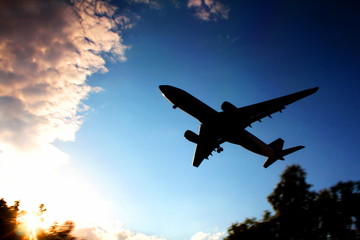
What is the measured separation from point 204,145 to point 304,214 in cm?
1360

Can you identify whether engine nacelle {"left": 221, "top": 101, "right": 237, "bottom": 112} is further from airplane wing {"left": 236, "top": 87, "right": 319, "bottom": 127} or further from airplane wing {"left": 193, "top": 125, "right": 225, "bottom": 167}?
airplane wing {"left": 193, "top": 125, "right": 225, "bottom": 167}

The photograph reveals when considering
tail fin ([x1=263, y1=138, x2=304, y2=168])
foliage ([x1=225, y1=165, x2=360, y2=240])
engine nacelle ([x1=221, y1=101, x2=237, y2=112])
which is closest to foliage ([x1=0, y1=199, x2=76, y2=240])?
foliage ([x1=225, y1=165, x2=360, y2=240])

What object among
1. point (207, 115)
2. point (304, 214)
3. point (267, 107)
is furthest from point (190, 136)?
point (304, 214)

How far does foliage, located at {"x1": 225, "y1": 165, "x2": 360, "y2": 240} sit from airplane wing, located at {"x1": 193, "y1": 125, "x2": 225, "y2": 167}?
392 inches

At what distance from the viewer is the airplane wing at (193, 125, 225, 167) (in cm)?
2519

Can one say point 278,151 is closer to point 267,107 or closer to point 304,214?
point 267,107

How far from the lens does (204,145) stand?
26.3 metres

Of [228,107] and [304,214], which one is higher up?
[228,107]

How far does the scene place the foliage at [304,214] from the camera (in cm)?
1388

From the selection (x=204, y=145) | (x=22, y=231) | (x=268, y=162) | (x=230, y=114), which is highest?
(x=230, y=114)

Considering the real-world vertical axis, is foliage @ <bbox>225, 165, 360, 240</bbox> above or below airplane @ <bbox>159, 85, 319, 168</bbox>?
below

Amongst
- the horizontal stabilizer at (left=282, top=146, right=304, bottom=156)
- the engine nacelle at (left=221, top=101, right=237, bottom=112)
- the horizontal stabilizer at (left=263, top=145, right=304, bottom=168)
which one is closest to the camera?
the engine nacelle at (left=221, top=101, right=237, bottom=112)

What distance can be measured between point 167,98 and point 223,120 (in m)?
6.72

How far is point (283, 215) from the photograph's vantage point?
15492 mm
